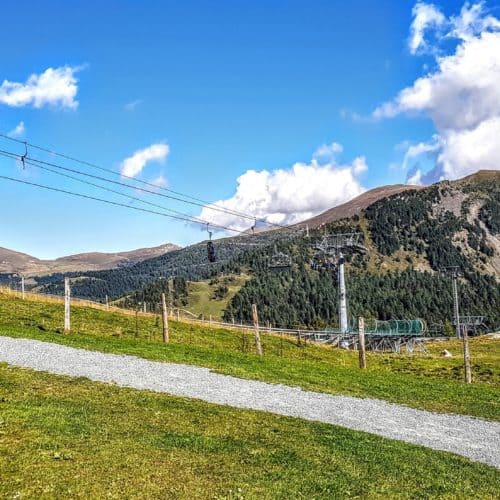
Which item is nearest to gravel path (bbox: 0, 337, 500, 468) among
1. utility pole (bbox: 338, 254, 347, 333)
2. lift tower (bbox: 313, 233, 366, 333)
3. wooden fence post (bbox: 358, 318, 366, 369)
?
wooden fence post (bbox: 358, 318, 366, 369)

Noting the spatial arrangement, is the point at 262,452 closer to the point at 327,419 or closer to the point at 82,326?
the point at 327,419

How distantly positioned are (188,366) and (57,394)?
38.4 feet

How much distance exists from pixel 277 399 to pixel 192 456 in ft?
34.6

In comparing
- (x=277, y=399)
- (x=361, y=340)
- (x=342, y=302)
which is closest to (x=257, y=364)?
(x=361, y=340)

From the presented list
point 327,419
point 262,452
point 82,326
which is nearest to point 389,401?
point 327,419

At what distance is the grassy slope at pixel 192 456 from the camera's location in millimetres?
11312

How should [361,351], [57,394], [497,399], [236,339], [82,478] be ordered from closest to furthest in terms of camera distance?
1. [82,478]
2. [57,394]
3. [497,399]
4. [361,351]
5. [236,339]

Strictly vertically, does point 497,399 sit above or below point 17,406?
below

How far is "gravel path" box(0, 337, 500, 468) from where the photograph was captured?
19781 millimetres

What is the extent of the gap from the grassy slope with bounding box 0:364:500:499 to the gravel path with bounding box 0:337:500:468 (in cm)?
204

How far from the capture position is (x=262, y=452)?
1466 cm

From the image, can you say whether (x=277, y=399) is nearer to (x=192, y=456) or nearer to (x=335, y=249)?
(x=192, y=456)

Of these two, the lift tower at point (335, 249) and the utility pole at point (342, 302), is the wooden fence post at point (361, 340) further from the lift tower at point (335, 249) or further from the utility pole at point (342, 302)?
the lift tower at point (335, 249)

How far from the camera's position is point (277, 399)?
934 inches
